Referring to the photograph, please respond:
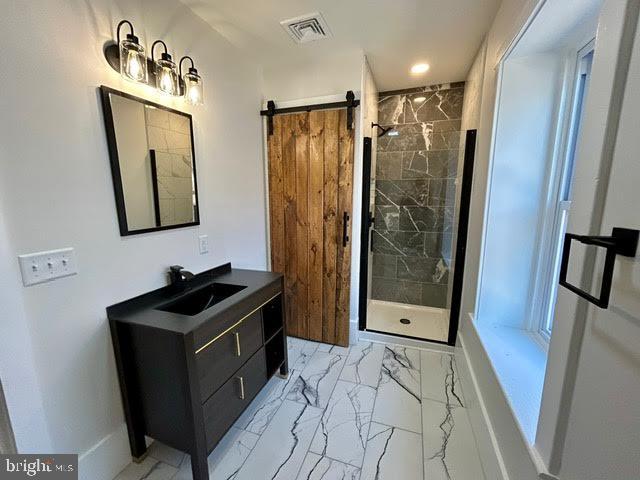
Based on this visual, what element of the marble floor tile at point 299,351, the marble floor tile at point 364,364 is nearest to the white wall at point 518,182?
the marble floor tile at point 364,364

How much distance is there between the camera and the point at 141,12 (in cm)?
139

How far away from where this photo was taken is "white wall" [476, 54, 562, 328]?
145 centimetres

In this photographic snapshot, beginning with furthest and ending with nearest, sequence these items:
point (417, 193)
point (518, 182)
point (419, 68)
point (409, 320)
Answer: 1. point (417, 193)
2. point (409, 320)
3. point (419, 68)
4. point (518, 182)

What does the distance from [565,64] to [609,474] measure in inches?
70.0

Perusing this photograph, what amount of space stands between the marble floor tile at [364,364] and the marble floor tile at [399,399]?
0.07 meters

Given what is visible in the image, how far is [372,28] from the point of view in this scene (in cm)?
181

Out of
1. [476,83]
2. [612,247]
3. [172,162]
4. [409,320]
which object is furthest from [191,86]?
[409,320]

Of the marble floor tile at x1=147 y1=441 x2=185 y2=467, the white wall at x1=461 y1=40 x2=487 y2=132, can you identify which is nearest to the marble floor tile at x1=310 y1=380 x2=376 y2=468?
the marble floor tile at x1=147 y1=441 x2=185 y2=467

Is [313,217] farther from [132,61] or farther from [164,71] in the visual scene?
[132,61]

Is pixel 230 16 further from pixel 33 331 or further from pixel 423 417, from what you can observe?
pixel 423 417

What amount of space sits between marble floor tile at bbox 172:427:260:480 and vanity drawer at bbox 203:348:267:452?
0.57 ft

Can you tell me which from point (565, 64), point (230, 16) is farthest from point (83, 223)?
point (565, 64)

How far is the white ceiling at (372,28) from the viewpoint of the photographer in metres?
1.60

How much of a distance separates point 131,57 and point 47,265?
3.38 feet
